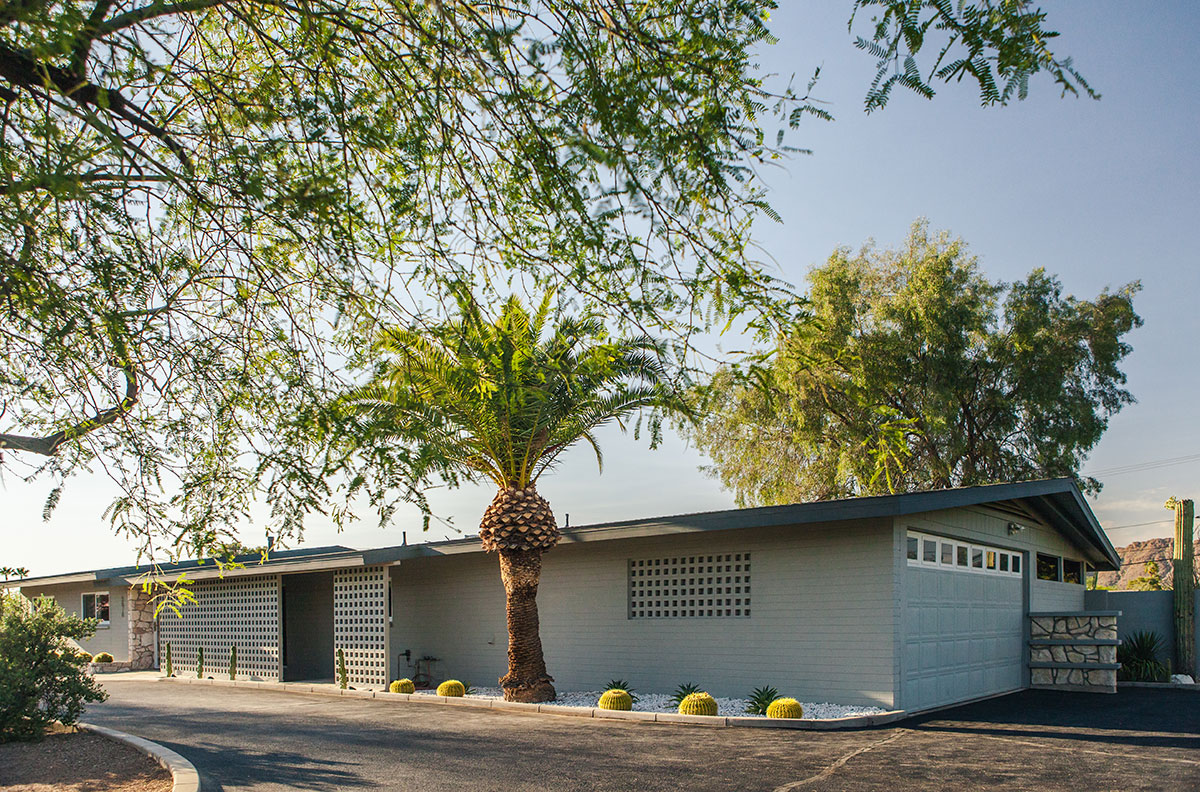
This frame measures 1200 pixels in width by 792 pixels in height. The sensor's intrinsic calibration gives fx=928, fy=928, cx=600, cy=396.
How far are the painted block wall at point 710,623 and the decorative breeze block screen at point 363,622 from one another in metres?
0.92

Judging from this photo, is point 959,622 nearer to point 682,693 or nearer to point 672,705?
point 682,693

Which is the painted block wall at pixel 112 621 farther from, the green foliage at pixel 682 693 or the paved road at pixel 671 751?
the green foliage at pixel 682 693

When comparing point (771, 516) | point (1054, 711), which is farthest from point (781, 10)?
point (1054, 711)

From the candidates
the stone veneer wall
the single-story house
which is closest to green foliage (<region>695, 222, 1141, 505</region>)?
the single-story house

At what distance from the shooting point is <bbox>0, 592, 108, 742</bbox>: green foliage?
10523mm

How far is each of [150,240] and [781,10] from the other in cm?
447

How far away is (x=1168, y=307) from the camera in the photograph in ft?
82.1

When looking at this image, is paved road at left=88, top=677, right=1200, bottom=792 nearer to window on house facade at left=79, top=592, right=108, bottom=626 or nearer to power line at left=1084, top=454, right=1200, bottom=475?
window on house facade at left=79, top=592, right=108, bottom=626

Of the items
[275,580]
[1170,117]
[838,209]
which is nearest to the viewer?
[838,209]

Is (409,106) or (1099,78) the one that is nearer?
(1099,78)

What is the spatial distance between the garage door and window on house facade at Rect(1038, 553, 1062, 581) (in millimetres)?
1588

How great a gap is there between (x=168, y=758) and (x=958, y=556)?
1160cm

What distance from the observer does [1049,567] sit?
19.4 m

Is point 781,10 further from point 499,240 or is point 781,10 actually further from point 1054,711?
point 1054,711
